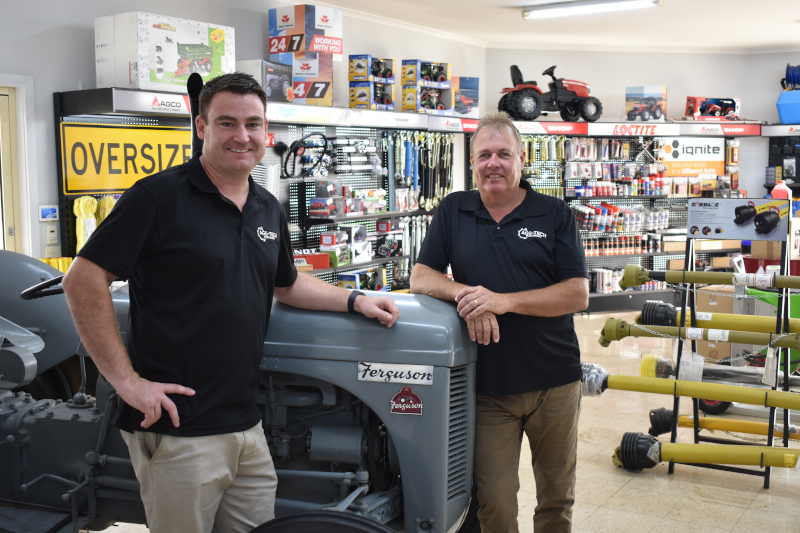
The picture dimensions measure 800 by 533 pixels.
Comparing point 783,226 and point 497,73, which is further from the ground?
point 497,73

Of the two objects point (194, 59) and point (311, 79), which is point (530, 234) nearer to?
point (194, 59)

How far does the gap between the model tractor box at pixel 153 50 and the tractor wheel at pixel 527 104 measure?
426 centimetres

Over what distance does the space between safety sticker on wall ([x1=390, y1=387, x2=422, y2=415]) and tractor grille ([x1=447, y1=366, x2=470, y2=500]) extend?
0.37ft

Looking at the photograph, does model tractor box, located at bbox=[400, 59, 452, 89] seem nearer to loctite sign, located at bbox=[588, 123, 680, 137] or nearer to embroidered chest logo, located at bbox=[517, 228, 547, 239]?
loctite sign, located at bbox=[588, 123, 680, 137]

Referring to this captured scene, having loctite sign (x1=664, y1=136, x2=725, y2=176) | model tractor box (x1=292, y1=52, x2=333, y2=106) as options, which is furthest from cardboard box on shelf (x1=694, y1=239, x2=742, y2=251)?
model tractor box (x1=292, y1=52, x2=333, y2=106)

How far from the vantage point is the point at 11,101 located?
203 inches

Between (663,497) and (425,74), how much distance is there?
5.24 metres

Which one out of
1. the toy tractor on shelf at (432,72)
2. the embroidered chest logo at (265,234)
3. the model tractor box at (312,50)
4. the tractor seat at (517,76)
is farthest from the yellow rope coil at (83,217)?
the tractor seat at (517,76)

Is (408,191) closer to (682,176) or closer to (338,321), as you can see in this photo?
(682,176)

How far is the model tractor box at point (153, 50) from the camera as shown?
4.87m

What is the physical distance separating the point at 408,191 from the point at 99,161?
3386mm

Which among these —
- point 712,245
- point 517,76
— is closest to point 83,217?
point 517,76

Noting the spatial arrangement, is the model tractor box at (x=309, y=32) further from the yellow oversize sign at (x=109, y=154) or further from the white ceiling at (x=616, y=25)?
the yellow oversize sign at (x=109, y=154)

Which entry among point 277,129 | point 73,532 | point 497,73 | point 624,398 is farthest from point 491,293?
point 497,73
